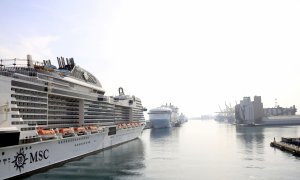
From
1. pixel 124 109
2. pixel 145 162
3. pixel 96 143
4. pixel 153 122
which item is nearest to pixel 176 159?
pixel 145 162

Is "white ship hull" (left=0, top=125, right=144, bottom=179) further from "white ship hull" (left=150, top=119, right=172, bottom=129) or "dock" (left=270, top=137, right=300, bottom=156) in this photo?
"white ship hull" (left=150, top=119, right=172, bottom=129)

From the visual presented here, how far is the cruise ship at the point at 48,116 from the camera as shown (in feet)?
119

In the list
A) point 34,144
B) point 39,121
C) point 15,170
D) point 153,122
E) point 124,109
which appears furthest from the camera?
point 153,122

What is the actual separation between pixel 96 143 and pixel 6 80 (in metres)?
28.8

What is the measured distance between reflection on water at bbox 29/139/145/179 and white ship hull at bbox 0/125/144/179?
1.34 m

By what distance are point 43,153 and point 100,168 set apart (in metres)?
9.02

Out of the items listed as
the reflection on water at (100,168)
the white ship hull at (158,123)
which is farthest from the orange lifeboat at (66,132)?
the white ship hull at (158,123)

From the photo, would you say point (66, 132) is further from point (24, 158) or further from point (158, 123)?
point (158, 123)

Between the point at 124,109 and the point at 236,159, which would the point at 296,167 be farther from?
the point at 124,109

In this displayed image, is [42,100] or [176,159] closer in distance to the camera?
[42,100]

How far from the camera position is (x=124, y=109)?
9356cm

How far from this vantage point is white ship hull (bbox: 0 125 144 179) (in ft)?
114

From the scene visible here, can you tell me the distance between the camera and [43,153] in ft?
137

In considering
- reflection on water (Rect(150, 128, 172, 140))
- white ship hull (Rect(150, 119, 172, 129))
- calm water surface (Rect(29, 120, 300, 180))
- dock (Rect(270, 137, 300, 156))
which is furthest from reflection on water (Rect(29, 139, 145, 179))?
white ship hull (Rect(150, 119, 172, 129))
